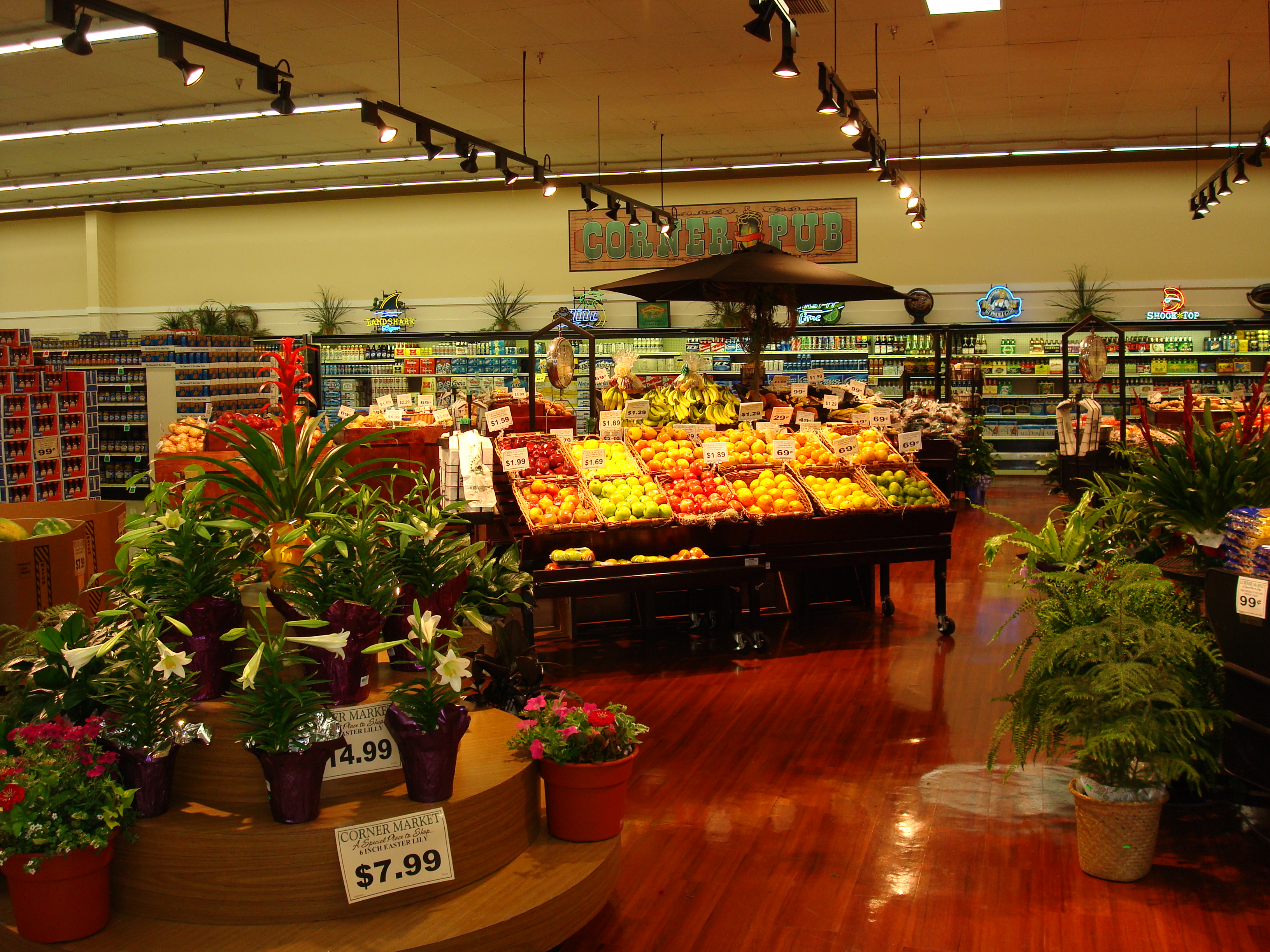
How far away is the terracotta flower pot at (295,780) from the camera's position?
7.25ft

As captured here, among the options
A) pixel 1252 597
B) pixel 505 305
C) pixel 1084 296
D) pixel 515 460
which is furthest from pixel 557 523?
pixel 1084 296

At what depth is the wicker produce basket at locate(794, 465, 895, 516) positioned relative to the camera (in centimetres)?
546

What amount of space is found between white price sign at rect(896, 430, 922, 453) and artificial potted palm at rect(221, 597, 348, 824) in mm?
4664

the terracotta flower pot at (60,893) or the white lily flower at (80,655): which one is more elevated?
the white lily flower at (80,655)

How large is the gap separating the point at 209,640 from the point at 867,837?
2112mm

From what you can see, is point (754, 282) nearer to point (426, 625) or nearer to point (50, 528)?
point (50, 528)

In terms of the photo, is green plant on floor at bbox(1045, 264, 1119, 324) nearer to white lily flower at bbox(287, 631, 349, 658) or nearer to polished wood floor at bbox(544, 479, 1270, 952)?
polished wood floor at bbox(544, 479, 1270, 952)

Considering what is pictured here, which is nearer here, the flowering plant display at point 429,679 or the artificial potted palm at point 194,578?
the flowering plant display at point 429,679

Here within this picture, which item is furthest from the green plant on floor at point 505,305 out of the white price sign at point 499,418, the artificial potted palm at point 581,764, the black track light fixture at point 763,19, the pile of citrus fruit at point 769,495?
the artificial potted palm at point 581,764

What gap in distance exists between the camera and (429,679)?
237 centimetres

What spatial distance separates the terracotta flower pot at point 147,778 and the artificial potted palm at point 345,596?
40 centimetres

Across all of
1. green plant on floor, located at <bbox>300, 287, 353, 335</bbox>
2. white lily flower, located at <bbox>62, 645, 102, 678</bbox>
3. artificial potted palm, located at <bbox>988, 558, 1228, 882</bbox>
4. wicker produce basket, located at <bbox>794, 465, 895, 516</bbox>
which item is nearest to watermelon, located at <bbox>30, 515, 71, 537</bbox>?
white lily flower, located at <bbox>62, 645, 102, 678</bbox>

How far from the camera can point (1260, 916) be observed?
8.77ft

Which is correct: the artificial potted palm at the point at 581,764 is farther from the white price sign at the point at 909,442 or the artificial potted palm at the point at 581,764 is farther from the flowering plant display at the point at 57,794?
the white price sign at the point at 909,442
